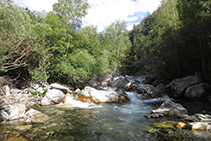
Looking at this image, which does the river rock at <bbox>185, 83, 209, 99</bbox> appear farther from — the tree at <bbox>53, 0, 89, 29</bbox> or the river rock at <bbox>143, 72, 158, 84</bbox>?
the tree at <bbox>53, 0, 89, 29</bbox>

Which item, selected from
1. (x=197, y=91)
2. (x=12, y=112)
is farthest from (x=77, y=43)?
(x=197, y=91)

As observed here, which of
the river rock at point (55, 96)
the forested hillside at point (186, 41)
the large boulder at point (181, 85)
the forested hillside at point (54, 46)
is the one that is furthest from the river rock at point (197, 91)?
the river rock at point (55, 96)

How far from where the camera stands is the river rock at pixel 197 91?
10.9m

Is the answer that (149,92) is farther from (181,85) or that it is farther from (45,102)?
(45,102)

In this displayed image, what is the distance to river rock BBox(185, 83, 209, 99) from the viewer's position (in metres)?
10.9

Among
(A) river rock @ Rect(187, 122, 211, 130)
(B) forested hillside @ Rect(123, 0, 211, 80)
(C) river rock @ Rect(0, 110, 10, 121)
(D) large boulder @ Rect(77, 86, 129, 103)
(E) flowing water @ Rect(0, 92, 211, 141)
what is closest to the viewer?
(E) flowing water @ Rect(0, 92, 211, 141)

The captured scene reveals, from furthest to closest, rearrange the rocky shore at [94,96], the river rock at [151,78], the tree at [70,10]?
1. the river rock at [151,78]
2. the tree at [70,10]
3. the rocky shore at [94,96]

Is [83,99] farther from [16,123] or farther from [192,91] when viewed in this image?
[192,91]

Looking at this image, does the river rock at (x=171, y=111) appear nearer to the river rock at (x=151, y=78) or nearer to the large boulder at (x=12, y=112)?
the large boulder at (x=12, y=112)

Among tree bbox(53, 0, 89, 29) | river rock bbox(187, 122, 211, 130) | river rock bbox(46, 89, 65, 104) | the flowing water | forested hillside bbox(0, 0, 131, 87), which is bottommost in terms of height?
the flowing water

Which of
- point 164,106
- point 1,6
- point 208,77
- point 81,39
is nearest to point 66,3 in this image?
point 81,39

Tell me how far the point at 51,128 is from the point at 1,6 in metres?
12.2

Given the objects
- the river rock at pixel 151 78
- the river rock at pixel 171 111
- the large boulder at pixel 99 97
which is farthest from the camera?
the river rock at pixel 151 78

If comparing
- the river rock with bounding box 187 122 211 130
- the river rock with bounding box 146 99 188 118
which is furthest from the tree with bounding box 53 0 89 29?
the river rock with bounding box 187 122 211 130
